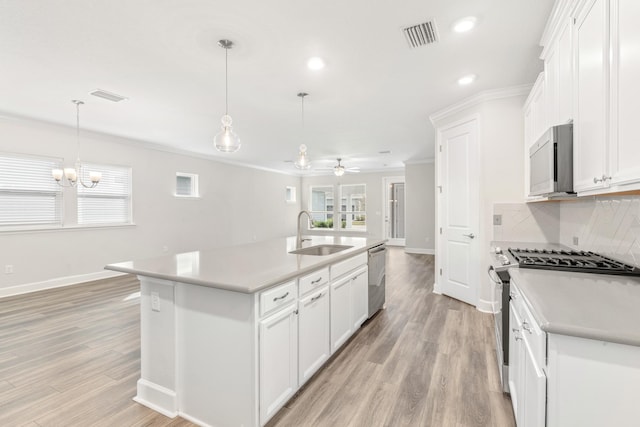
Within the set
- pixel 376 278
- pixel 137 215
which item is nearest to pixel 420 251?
pixel 376 278

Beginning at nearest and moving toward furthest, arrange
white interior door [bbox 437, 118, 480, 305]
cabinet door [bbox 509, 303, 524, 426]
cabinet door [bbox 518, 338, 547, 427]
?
cabinet door [bbox 518, 338, 547, 427] < cabinet door [bbox 509, 303, 524, 426] < white interior door [bbox 437, 118, 480, 305]

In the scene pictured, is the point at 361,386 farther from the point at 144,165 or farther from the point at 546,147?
the point at 144,165

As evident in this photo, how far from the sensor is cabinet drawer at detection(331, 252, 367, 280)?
97.3 inches

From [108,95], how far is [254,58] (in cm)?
207

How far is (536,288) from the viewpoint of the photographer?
1.36 meters

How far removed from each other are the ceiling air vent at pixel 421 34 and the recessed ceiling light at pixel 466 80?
92cm

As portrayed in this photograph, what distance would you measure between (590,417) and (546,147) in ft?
5.08

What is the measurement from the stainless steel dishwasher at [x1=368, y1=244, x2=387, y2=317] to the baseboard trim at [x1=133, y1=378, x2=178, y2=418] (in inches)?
83.5

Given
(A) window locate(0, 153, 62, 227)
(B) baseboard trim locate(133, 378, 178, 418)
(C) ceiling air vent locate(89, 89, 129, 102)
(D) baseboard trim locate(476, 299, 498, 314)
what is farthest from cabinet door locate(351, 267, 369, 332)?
(A) window locate(0, 153, 62, 227)

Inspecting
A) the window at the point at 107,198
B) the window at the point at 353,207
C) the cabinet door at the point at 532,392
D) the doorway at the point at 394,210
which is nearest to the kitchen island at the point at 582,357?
the cabinet door at the point at 532,392

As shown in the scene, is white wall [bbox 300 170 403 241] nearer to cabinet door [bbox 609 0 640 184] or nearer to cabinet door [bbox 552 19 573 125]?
cabinet door [bbox 552 19 573 125]

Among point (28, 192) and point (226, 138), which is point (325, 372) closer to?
point (226, 138)

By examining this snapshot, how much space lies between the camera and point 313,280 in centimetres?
213

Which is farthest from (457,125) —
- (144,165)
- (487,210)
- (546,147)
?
(144,165)
